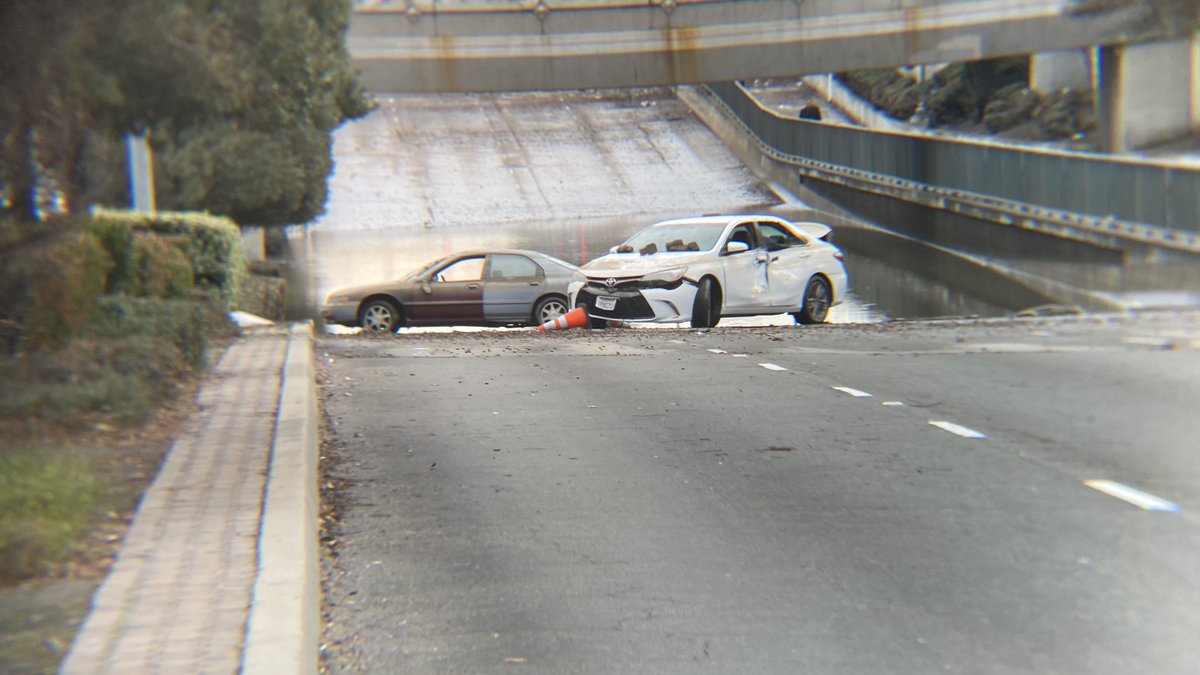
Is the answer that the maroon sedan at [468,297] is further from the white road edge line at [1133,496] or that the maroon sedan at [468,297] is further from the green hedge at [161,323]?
the white road edge line at [1133,496]

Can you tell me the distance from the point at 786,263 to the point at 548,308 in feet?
12.6

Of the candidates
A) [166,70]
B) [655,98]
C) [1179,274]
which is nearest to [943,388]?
[166,70]

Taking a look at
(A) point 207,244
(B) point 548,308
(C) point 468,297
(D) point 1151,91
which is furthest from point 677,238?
(D) point 1151,91

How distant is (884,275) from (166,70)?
79.4 ft

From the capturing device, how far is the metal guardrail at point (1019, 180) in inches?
908

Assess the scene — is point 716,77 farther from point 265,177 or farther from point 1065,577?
point 1065,577

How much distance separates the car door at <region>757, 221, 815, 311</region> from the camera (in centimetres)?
1981

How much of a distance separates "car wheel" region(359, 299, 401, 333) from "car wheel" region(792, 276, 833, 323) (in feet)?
20.4

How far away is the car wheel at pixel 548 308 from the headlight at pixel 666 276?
3024mm

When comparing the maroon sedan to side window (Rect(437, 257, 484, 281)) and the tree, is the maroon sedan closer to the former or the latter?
side window (Rect(437, 257, 484, 281))

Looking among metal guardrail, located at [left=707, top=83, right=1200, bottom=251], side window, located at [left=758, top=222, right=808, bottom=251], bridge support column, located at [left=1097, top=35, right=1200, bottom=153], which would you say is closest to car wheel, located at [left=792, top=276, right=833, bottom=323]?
side window, located at [left=758, top=222, right=808, bottom=251]

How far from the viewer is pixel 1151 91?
119 ft

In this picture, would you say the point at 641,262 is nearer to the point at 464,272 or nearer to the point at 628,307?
the point at 628,307

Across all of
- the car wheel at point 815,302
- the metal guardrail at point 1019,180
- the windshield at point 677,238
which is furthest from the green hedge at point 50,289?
the metal guardrail at point 1019,180
